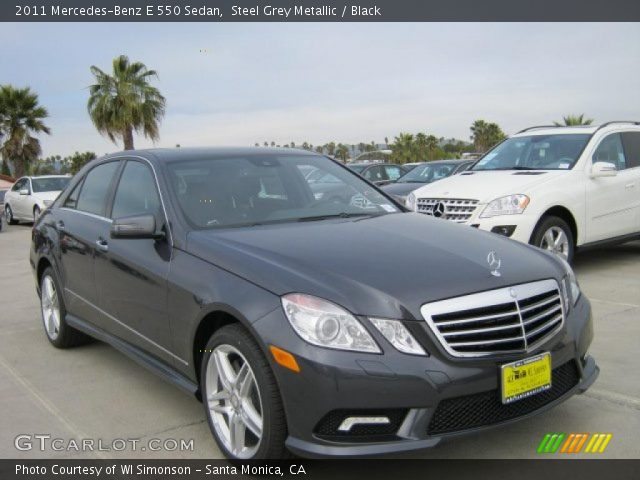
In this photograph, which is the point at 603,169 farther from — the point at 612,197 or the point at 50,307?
the point at 50,307

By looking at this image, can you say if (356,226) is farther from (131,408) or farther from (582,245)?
(582,245)

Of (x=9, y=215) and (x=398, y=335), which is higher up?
(x=398, y=335)

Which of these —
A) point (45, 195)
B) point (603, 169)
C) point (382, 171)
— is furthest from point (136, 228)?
point (45, 195)

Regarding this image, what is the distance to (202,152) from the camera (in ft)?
14.6

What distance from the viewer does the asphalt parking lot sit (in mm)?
3379

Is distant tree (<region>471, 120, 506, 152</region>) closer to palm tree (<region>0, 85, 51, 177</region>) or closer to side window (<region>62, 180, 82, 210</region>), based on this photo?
palm tree (<region>0, 85, 51, 177</region>)

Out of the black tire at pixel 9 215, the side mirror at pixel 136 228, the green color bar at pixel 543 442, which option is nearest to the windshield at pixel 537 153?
the green color bar at pixel 543 442

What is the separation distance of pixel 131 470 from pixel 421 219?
219 centimetres

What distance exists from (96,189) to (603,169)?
212 inches

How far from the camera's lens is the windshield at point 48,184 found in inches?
744

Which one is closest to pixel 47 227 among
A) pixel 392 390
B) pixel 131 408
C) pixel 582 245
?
pixel 131 408

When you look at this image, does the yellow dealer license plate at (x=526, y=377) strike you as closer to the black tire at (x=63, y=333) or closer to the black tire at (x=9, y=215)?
the black tire at (x=63, y=333)

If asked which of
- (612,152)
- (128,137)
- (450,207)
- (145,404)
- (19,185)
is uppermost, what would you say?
(128,137)

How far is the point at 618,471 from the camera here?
2.99 metres
